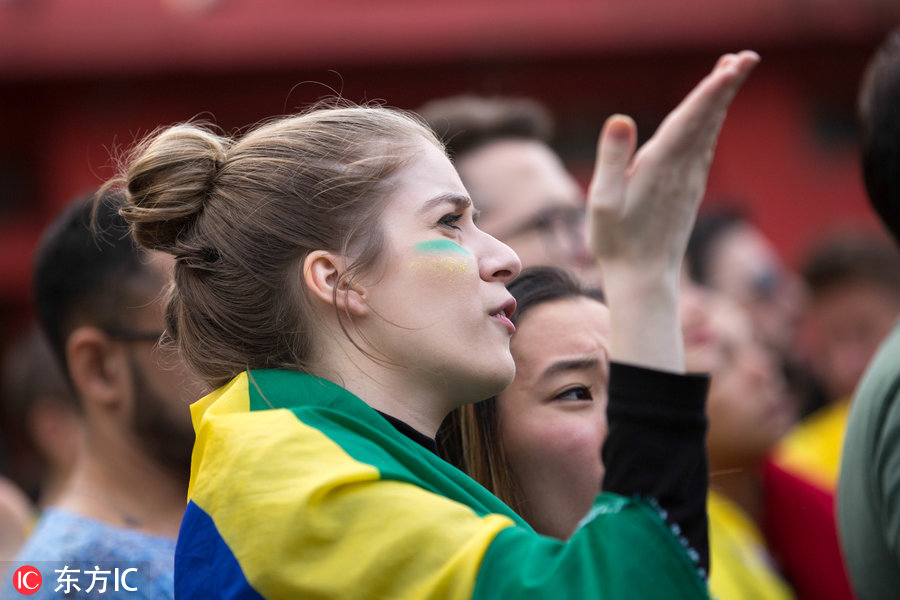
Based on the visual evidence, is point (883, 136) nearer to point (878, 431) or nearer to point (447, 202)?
point (878, 431)

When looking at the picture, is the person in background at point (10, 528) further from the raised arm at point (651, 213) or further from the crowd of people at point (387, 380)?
the raised arm at point (651, 213)

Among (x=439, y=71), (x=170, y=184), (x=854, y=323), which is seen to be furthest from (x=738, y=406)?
(x=439, y=71)

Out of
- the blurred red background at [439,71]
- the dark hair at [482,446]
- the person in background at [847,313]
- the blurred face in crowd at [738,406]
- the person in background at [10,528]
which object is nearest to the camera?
the dark hair at [482,446]

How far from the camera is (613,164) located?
152 centimetres

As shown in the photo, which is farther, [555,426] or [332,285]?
[555,426]

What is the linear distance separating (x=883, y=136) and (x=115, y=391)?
191cm

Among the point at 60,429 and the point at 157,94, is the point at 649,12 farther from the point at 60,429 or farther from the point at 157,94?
the point at 60,429

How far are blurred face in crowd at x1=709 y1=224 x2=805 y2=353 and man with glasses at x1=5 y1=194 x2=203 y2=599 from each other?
3907mm

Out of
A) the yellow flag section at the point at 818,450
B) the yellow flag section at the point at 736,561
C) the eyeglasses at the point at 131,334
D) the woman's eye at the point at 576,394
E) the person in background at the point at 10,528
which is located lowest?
the yellow flag section at the point at 818,450

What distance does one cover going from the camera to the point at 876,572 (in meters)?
2.07

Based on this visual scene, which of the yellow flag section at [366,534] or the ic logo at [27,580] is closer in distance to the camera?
the yellow flag section at [366,534]

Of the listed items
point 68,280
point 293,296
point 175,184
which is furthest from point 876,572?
point 68,280

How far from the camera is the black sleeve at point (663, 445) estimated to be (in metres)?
1.39

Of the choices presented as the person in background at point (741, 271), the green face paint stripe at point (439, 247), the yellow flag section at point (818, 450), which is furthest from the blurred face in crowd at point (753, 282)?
A: the green face paint stripe at point (439, 247)
